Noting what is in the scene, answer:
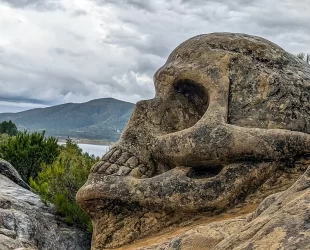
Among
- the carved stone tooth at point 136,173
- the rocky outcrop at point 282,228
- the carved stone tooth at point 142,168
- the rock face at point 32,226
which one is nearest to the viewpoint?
the rocky outcrop at point 282,228

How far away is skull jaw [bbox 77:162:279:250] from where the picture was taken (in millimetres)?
8047

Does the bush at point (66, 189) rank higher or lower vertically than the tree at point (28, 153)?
lower

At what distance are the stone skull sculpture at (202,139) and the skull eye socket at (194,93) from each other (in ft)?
0.06

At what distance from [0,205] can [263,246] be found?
22.8 ft

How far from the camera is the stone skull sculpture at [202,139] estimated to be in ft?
26.6

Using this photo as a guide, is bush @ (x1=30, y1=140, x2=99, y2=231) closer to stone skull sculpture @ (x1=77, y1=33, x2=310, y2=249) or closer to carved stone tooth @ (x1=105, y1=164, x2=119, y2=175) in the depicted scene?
stone skull sculpture @ (x1=77, y1=33, x2=310, y2=249)

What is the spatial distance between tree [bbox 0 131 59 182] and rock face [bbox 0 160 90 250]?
30.0 feet

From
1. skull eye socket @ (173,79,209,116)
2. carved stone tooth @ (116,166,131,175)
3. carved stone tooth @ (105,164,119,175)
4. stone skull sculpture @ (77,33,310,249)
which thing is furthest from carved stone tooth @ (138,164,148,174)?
skull eye socket @ (173,79,209,116)

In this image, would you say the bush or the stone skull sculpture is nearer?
the stone skull sculpture

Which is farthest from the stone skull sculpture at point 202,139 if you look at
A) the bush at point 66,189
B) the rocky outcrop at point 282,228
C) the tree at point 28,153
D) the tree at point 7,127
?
the tree at point 7,127

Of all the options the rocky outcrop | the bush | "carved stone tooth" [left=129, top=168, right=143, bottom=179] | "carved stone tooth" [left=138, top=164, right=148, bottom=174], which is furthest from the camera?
the bush

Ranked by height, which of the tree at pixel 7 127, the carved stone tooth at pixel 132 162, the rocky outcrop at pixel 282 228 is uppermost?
the tree at pixel 7 127

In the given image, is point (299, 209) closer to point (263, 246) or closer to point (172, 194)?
point (263, 246)

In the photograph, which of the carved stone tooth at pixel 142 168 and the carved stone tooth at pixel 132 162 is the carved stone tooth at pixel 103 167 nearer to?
the carved stone tooth at pixel 132 162
